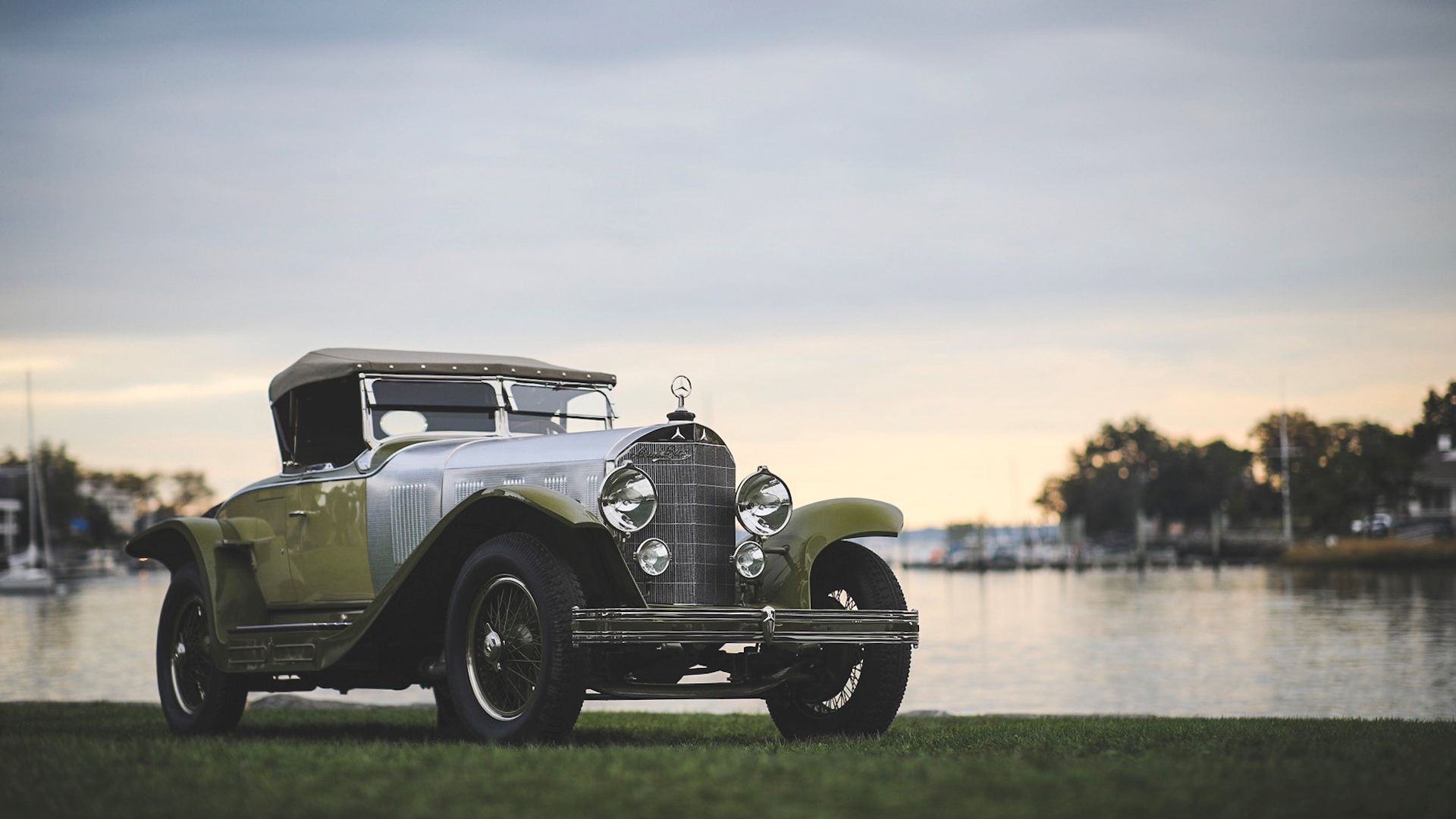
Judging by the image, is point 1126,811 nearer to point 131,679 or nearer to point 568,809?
point 568,809

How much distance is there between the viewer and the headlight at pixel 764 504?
909cm

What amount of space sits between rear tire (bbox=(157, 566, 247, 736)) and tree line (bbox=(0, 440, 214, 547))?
306 ft

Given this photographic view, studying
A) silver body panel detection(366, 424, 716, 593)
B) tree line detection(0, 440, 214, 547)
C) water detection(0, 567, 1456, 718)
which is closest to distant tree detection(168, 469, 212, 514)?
tree line detection(0, 440, 214, 547)

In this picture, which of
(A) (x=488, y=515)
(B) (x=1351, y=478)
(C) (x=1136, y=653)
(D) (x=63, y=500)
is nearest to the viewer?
(A) (x=488, y=515)

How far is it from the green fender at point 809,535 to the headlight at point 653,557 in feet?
3.03

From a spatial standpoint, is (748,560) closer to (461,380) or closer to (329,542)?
(461,380)

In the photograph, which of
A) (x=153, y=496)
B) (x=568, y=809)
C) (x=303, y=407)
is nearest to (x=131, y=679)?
(x=303, y=407)

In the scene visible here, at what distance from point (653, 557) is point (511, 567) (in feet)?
2.76

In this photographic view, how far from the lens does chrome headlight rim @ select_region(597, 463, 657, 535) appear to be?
27.8 ft

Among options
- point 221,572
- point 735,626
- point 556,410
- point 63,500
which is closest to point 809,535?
point 735,626

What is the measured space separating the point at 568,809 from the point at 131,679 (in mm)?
27257

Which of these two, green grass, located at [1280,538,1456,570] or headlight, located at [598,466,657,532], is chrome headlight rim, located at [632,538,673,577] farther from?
green grass, located at [1280,538,1456,570]

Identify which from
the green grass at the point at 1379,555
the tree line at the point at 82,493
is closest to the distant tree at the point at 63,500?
the tree line at the point at 82,493

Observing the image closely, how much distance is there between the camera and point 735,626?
8.27m
